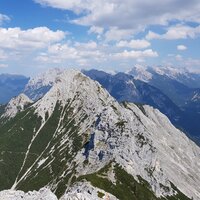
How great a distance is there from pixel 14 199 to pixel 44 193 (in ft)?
34.5

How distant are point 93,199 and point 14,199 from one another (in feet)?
98.5

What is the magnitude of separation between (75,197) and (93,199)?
9082mm

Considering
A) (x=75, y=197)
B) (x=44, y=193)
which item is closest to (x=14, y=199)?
(x=44, y=193)

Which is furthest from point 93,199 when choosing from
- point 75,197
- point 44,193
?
point 44,193

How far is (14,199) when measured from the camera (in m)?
140

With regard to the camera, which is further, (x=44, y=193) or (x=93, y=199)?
(x=93, y=199)

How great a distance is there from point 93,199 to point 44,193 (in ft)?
66.4

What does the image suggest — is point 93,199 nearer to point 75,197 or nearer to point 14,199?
point 75,197

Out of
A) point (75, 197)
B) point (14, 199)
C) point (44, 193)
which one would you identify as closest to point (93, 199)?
point (75, 197)

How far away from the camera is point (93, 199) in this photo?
497 feet

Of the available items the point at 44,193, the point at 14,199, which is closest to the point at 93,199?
the point at 44,193

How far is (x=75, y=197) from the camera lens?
477 feet

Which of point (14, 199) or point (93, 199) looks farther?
point (93, 199)

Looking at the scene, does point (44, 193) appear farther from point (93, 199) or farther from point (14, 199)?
point (93, 199)
